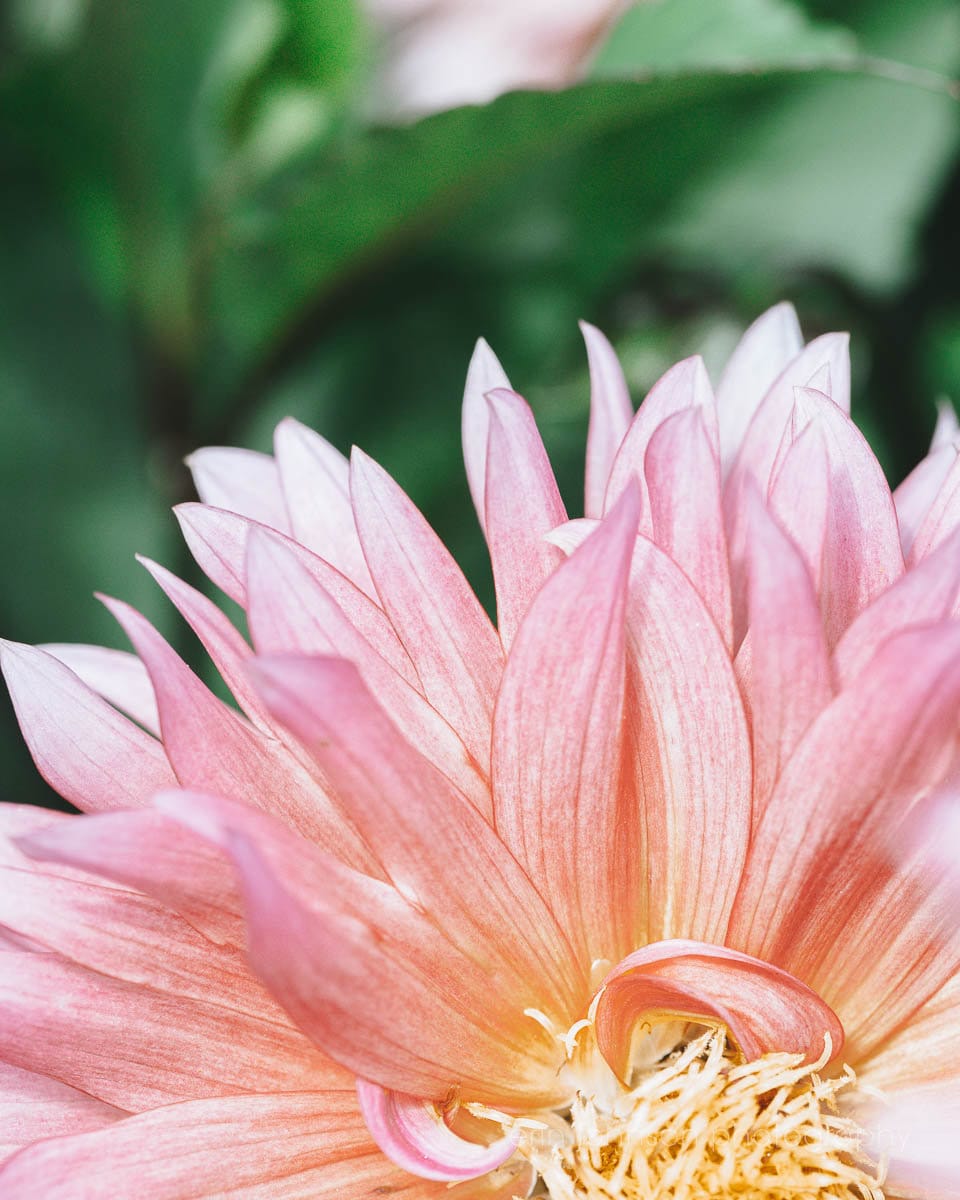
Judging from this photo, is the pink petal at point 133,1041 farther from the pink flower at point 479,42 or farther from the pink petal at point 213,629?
the pink flower at point 479,42

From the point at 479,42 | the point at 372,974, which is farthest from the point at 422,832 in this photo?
the point at 479,42

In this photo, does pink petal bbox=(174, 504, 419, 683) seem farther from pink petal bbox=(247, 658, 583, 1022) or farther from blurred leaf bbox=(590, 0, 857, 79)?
blurred leaf bbox=(590, 0, 857, 79)

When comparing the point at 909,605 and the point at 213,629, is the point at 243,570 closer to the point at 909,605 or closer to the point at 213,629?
the point at 213,629

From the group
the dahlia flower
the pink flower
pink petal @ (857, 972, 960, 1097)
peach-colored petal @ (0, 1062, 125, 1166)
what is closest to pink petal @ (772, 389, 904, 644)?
the dahlia flower

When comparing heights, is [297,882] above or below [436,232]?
below

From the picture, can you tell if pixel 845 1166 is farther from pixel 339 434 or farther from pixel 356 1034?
pixel 339 434

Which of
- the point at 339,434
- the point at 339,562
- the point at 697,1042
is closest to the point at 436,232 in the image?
the point at 339,434

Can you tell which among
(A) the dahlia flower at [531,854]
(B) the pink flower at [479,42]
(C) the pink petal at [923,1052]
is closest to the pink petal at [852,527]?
(A) the dahlia flower at [531,854]
